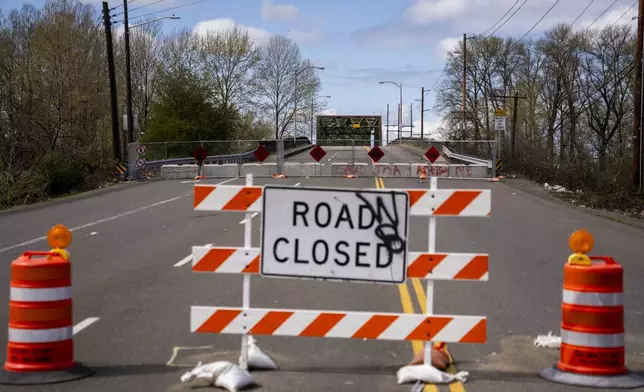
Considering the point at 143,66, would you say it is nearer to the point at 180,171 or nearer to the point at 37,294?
the point at 180,171

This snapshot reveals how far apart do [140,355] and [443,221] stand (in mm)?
14265

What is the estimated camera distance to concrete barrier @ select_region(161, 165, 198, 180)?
42.5 meters

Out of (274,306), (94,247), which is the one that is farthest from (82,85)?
(274,306)

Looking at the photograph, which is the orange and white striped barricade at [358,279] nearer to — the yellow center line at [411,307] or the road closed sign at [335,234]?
the road closed sign at [335,234]

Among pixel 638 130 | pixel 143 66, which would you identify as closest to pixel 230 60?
pixel 143 66

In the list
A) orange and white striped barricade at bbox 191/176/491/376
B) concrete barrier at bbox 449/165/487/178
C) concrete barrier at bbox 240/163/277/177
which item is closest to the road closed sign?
orange and white striped barricade at bbox 191/176/491/376

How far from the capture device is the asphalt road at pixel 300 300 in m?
7.00

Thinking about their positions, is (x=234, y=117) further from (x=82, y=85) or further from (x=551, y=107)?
(x=551, y=107)

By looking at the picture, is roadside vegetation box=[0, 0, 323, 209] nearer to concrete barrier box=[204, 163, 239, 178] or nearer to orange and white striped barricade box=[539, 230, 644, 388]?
concrete barrier box=[204, 163, 239, 178]

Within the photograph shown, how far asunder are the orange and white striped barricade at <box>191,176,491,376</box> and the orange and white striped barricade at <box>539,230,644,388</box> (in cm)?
69

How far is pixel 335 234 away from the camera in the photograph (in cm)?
688

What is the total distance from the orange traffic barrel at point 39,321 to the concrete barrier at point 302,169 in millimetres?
37110

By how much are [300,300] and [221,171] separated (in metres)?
33.5

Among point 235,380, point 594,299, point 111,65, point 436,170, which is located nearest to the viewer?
point 235,380
